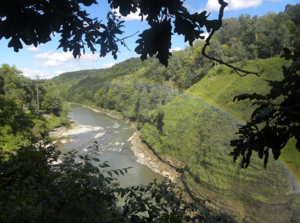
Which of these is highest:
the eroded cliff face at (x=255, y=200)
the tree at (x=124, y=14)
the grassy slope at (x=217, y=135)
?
the tree at (x=124, y=14)

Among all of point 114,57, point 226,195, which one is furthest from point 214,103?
point 114,57

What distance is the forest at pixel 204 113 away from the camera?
369 inches

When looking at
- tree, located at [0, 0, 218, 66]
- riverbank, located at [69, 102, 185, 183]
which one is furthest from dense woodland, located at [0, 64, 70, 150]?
tree, located at [0, 0, 218, 66]

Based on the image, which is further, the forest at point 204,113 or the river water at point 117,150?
the river water at point 117,150

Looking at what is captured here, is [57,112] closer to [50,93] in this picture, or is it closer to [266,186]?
[50,93]

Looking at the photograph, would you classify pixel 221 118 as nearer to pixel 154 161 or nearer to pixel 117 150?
pixel 154 161

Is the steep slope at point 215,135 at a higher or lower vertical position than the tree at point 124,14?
lower

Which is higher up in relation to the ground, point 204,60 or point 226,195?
point 204,60

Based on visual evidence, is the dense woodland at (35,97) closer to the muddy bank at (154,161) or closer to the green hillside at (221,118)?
the muddy bank at (154,161)

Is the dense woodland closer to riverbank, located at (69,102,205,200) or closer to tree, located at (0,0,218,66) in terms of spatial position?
riverbank, located at (69,102,205,200)

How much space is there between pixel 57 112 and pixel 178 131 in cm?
1952

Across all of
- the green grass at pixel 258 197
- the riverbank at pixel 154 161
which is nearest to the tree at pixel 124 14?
the green grass at pixel 258 197

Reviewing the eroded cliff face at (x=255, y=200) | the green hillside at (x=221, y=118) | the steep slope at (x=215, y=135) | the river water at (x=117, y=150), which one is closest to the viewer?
the eroded cliff face at (x=255, y=200)

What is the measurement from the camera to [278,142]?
1002mm
